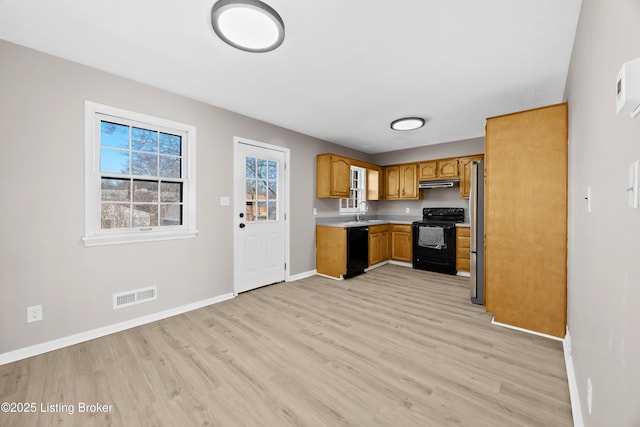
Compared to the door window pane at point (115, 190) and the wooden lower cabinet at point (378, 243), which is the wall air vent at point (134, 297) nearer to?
the door window pane at point (115, 190)

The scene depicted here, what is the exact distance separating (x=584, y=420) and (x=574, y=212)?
1.38m

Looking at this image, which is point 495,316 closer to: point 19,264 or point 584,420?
point 584,420

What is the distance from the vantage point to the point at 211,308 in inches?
128

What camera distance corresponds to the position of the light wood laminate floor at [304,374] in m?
1.58

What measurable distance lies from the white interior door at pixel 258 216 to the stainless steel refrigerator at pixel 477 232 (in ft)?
9.05

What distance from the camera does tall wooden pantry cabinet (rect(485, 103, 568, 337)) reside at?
2.40 meters

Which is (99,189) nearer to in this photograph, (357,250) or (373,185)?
(357,250)

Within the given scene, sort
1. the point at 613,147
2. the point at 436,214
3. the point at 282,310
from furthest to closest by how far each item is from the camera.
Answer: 1. the point at 436,214
2. the point at 282,310
3. the point at 613,147

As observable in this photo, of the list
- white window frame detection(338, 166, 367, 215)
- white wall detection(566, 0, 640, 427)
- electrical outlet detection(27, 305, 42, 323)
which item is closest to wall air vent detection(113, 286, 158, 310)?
electrical outlet detection(27, 305, 42, 323)

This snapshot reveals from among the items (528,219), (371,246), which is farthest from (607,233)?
(371,246)

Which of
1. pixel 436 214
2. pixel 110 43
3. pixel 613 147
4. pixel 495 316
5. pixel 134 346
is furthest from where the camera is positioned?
pixel 436 214

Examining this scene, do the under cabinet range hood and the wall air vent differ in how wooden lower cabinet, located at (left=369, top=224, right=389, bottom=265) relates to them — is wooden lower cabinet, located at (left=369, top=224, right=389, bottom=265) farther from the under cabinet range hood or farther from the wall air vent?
the wall air vent

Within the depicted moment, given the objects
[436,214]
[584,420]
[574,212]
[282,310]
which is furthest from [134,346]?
[436,214]

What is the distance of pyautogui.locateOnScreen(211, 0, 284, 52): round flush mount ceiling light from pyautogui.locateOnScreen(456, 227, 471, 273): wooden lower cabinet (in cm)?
433
